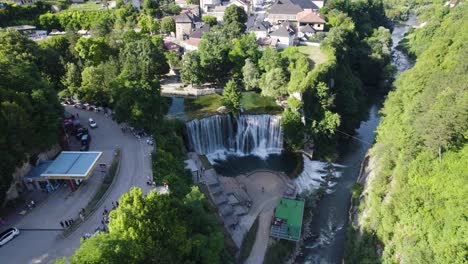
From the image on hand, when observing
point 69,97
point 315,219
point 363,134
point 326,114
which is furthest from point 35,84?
point 363,134

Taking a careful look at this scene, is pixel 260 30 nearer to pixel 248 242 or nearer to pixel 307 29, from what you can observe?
pixel 307 29

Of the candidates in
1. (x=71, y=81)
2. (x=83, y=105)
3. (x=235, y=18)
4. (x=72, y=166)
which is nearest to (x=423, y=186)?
(x=72, y=166)

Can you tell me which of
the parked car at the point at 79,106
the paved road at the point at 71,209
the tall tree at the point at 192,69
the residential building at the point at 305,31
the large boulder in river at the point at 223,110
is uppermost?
the residential building at the point at 305,31

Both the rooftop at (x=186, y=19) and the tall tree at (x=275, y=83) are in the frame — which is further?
the rooftop at (x=186, y=19)

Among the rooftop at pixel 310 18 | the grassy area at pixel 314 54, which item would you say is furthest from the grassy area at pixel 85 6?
the grassy area at pixel 314 54

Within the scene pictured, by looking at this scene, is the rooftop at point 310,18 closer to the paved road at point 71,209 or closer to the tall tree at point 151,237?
the paved road at point 71,209

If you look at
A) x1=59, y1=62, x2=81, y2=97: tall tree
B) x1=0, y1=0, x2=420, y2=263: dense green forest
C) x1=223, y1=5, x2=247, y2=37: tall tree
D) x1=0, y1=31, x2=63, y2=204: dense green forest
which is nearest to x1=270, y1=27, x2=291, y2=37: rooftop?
x1=0, y1=0, x2=420, y2=263: dense green forest

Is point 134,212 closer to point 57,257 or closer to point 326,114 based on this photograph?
point 57,257
